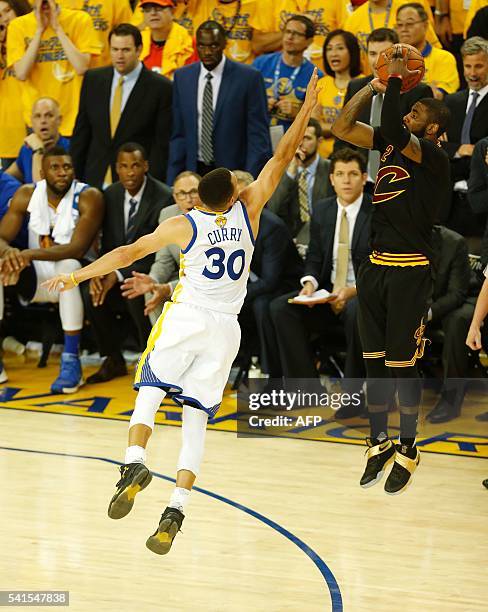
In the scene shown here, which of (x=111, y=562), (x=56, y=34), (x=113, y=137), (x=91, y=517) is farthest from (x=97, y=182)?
(x=111, y=562)

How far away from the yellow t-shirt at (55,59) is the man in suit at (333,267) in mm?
3354

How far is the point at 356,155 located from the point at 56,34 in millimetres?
3776

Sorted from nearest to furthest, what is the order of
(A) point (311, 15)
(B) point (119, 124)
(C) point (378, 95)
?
(C) point (378, 95) → (B) point (119, 124) → (A) point (311, 15)

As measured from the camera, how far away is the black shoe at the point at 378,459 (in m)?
6.35

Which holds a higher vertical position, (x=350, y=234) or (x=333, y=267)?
(x=350, y=234)

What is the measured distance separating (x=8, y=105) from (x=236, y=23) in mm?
2483

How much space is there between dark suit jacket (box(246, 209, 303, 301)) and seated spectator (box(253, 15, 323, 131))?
4.75 feet

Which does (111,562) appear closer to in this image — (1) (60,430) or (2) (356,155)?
(1) (60,430)

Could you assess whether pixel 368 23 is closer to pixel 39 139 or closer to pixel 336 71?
pixel 336 71

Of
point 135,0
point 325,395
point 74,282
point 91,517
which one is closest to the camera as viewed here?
point 74,282

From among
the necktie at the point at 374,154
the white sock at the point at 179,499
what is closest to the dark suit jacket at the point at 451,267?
the necktie at the point at 374,154

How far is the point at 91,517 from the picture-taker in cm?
650

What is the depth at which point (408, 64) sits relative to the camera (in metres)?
5.88

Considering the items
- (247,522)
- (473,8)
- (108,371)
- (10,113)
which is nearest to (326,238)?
(108,371)
